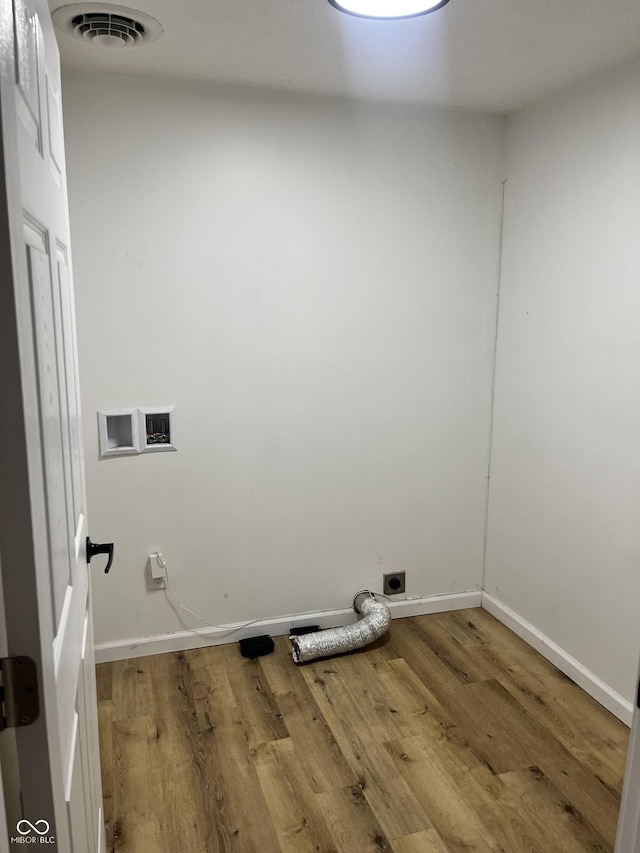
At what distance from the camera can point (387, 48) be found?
2012 mm

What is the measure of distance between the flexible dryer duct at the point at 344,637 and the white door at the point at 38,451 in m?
1.46

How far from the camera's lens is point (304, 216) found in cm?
260

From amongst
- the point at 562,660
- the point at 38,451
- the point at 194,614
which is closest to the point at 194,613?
the point at 194,614

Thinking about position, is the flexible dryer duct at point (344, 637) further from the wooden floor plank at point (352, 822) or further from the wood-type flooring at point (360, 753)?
the wooden floor plank at point (352, 822)

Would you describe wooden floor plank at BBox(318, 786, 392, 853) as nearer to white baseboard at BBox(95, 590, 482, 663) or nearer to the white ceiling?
white baseboard at BBox(95, 590, 482, 663)

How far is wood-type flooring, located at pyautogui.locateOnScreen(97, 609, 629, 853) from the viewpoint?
5.98 ft

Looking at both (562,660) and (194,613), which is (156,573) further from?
(562,660)

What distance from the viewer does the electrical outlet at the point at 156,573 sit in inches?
104

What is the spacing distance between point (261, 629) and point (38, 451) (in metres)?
2.26

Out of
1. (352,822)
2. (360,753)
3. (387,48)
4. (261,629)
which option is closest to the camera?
(352,822)

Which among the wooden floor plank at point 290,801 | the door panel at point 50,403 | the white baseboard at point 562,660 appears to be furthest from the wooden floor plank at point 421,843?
the door panel at point 50,403

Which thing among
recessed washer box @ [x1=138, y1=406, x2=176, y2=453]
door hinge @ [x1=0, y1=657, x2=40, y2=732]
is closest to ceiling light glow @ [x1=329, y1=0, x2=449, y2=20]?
recessed washer box @ [x1=138, y1=406, x2=176, y2=453]

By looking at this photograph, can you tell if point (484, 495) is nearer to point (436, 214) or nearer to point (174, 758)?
point (436, 214)

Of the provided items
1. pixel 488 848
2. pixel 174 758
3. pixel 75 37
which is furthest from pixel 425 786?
pixel 75 37
